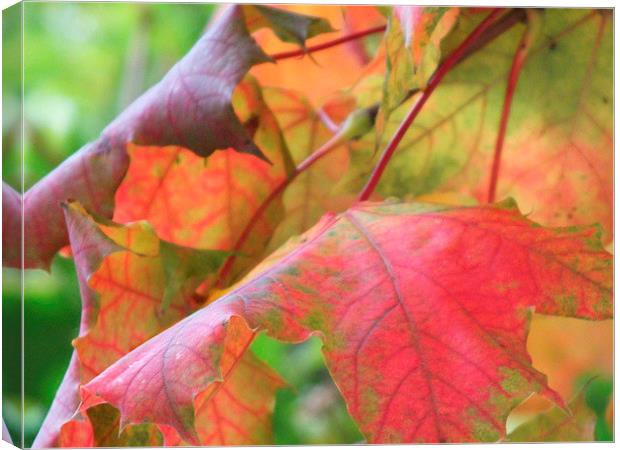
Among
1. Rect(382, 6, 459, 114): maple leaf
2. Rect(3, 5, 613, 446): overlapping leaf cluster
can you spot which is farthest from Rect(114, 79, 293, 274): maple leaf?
Rect(382, 6, 459, 114): maple leaf

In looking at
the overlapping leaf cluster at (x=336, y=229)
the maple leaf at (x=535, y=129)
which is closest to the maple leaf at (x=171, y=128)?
the overlapping leaf cluster at (x=336, y=229)

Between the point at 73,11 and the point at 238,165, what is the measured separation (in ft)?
0.56

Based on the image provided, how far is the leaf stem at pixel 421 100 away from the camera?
45cm

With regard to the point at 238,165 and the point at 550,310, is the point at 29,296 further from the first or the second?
the point at 550,310

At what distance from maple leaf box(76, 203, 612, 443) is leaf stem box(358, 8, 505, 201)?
41 mm

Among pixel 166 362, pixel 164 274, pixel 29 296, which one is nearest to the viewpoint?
pixel 166 362

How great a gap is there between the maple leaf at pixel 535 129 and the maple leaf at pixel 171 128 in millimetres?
106

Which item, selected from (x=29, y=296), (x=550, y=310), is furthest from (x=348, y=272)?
(x=29, y=296)

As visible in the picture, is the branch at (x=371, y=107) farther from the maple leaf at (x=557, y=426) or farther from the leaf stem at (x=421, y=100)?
the maple leaf at (x=557, y=426)

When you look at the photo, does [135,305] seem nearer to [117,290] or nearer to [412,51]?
[117,290]

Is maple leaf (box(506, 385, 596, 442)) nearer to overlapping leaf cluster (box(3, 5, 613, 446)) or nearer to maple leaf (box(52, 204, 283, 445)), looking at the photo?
overlapping leaf cluster (box(3, 5, 613, 446))

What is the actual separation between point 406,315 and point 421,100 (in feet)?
0.42

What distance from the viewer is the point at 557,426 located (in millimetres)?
495

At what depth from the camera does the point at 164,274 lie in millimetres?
425
